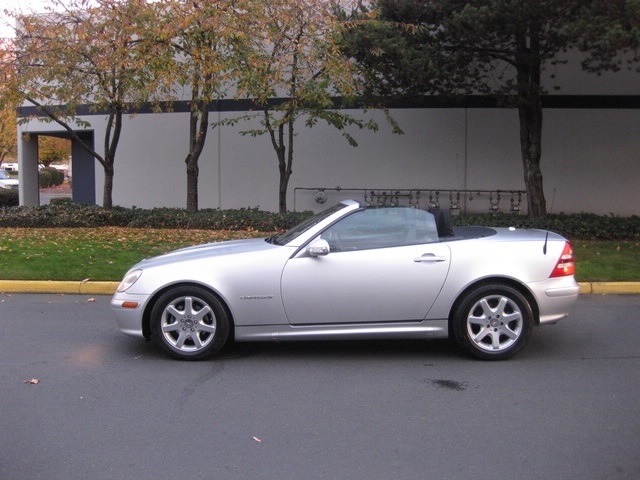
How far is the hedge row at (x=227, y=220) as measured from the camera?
1430cm

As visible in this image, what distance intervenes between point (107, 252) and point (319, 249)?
7024mm

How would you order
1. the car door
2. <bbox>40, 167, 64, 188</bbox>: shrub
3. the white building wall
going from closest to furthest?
1. the car door
2. the white building wall
3. <bbox>40, 167, 64, 188</bbox>: shrub

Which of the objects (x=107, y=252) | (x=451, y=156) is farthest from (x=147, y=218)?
(x=451, y=156)

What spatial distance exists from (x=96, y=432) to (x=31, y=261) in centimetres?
741

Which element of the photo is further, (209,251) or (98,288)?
(98,288)

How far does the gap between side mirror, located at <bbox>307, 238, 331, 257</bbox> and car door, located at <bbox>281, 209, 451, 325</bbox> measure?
0.04 m

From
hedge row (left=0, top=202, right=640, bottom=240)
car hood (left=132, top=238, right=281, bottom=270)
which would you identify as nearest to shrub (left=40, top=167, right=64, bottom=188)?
hedge row (left=0, top=202, right=640, bottom=240)

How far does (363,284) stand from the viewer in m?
6.18

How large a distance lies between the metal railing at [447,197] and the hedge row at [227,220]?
2.10m

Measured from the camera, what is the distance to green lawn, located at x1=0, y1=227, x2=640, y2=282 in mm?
10391

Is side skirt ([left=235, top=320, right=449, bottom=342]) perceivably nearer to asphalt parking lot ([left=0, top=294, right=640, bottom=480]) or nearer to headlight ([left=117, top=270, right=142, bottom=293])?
asphalt parking lot ([left=0, top=294, right=640, bottom=480])

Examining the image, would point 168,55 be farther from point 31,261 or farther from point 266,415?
point 266,415

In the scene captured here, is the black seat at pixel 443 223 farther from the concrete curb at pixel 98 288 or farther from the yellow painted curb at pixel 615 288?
the yellow painted curb at pixel 615 288

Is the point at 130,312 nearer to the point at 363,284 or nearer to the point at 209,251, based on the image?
the point at 209,251
